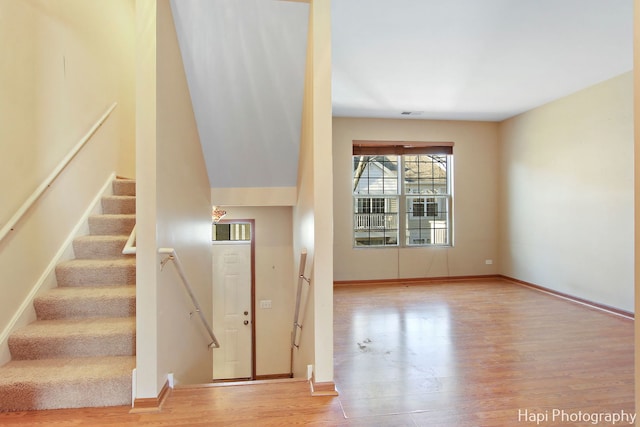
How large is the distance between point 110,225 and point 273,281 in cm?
233

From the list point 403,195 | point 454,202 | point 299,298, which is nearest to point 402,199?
point 403,195

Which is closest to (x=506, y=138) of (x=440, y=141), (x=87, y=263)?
(x=440, y=141)

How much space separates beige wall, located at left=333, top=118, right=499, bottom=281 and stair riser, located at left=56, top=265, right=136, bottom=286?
12.0 ft

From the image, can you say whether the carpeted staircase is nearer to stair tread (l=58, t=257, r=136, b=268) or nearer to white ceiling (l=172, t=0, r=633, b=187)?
stair tread (l=58, t=257, r=136, b=268)

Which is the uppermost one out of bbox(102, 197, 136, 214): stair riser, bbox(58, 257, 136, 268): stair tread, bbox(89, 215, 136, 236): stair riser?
bbox(102, 197, 136, 214): stair riser

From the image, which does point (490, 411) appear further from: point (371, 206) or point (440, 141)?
point (440, 141)

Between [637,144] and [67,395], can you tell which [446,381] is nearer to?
[637,144]

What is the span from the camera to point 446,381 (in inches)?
101

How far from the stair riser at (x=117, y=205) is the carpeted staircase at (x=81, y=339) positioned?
1.63 ft

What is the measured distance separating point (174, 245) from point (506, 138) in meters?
6.07

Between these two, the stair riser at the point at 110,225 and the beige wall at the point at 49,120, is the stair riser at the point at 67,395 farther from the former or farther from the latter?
the stair riser at the point at 110,225

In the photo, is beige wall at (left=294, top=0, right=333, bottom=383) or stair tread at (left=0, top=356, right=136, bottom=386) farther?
beige wall at (left=294, top=0, right=333, bottom=383)

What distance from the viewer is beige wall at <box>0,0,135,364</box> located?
2.35 metres


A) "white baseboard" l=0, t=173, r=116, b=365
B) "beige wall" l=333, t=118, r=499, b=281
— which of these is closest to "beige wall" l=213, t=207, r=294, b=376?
"beige wall" l=333, t=118, r=499, b=281
